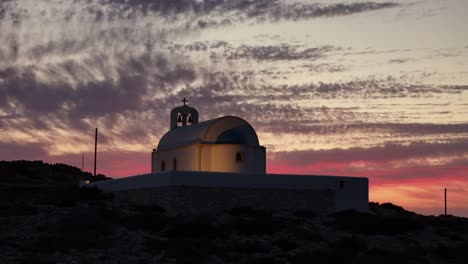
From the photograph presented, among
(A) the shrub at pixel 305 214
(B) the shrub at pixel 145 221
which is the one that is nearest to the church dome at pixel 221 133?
(A) the shrub at pixel 305 214

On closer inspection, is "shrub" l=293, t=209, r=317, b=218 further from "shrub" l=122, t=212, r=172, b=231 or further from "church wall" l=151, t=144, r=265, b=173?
"shrub" l=122, t=212, r=172, b=231

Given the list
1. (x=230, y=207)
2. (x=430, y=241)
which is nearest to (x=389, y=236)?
(x=430, y=241)

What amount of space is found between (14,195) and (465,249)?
100 feet

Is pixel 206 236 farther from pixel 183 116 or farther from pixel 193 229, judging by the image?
pixel 183 116

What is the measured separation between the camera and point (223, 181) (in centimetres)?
4188

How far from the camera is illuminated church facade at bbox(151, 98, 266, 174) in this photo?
1820 inches

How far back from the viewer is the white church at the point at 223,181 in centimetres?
4091

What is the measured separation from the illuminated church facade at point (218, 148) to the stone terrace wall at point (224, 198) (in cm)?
398

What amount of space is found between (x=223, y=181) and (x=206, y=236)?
791 cm

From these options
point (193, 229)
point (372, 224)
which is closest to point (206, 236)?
point (193, 229)

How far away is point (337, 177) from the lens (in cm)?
4609

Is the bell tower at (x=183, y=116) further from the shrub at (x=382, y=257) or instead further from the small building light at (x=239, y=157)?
the shrub at (x=382, y=257)

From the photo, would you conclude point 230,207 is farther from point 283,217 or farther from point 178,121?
point 178,121

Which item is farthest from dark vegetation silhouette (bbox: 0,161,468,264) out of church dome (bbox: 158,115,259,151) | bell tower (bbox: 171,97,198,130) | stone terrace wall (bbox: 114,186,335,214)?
bell tower (bbox: 171,97,198,130)
